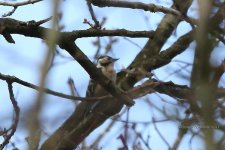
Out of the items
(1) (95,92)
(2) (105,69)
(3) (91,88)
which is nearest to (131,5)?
(1) (95,92)

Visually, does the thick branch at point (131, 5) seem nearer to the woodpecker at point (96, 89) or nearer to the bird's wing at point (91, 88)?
the woodpecker at point (96, 89)

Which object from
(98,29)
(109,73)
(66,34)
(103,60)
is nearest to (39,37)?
(66,34)

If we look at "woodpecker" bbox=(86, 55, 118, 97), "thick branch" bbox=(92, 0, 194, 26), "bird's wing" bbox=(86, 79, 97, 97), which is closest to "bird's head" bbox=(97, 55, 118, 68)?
"woodpecker" bbox=(86, 55, 118, 97)

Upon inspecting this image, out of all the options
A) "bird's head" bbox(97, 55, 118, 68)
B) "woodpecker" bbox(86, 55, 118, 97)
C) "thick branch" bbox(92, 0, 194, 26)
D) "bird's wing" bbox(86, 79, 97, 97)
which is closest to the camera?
"thick branch" bbox(92, 0, 194, 26)

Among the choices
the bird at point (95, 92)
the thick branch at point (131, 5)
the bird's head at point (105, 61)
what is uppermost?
the bird's head at point (105, 61)

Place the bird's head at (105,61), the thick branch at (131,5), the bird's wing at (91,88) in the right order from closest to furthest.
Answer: the thick branch at (131,5) < the bird's wing at (91,88) < the bird's head at (105,61)

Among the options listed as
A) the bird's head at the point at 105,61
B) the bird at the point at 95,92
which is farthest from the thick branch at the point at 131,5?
the bird's head at the point at 105,61

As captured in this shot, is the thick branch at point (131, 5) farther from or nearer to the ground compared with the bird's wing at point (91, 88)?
nearer to the ground

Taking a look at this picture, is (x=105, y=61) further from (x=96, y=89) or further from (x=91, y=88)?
(x=96, y=89)

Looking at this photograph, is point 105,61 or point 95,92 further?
point 105,61

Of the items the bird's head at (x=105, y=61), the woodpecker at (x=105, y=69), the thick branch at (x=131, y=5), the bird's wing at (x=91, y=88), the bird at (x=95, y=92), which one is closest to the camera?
the thick branch at (x=131, y=5)

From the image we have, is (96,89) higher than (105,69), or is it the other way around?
(105,69)

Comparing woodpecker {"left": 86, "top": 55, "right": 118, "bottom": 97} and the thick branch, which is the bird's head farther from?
the thick branch

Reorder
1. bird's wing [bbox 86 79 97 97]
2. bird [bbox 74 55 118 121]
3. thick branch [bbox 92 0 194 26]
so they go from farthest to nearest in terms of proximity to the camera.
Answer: bird's wing [bbox 86 79 97 97] < bird [bbox 74 55 118 121] < thick branch [bbox 92 0 194 26]
